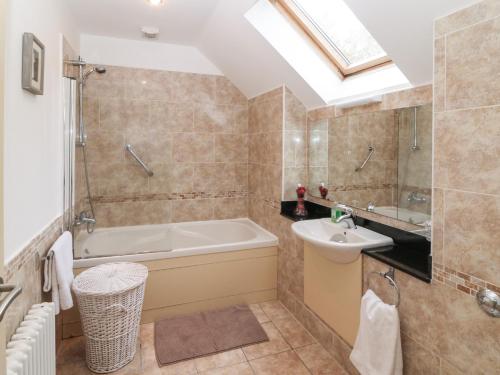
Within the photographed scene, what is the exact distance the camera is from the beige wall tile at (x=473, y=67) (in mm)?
1125

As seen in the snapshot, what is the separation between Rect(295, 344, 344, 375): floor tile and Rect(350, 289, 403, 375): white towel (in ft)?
1.34

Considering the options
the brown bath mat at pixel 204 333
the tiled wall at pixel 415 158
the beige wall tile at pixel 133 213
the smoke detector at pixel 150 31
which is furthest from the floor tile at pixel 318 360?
the smoke detector at pixel 150 31

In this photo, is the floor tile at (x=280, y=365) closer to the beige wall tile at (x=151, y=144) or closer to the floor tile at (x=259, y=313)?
the floor tile at (x=259, y=313)

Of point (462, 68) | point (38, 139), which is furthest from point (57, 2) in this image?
point (462, 68)

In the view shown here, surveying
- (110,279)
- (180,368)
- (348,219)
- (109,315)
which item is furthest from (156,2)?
(180,368)

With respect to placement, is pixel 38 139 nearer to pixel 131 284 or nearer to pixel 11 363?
pixel 131 284

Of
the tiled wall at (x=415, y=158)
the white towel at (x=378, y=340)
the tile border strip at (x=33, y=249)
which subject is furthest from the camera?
the tiled wall at (x=415, y=158)

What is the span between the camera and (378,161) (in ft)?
6.86

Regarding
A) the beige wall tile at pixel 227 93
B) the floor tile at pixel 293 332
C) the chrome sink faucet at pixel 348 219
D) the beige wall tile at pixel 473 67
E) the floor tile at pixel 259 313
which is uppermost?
the beige wall tile at pixel 227 93

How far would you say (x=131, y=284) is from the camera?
6.53ft

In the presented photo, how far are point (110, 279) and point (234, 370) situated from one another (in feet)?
3.25

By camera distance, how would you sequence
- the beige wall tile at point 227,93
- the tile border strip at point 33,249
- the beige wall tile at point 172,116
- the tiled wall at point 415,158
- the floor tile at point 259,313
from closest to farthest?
the tile border strip at point 33,249 < the tiled wall at point 415,158 < the floor tile at point 259,313 < the beige wall tile at point 172,116 < the beige wall tile at point 227,93

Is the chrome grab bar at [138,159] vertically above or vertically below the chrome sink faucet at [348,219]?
above

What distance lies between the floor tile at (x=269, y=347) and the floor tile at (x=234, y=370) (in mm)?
87
